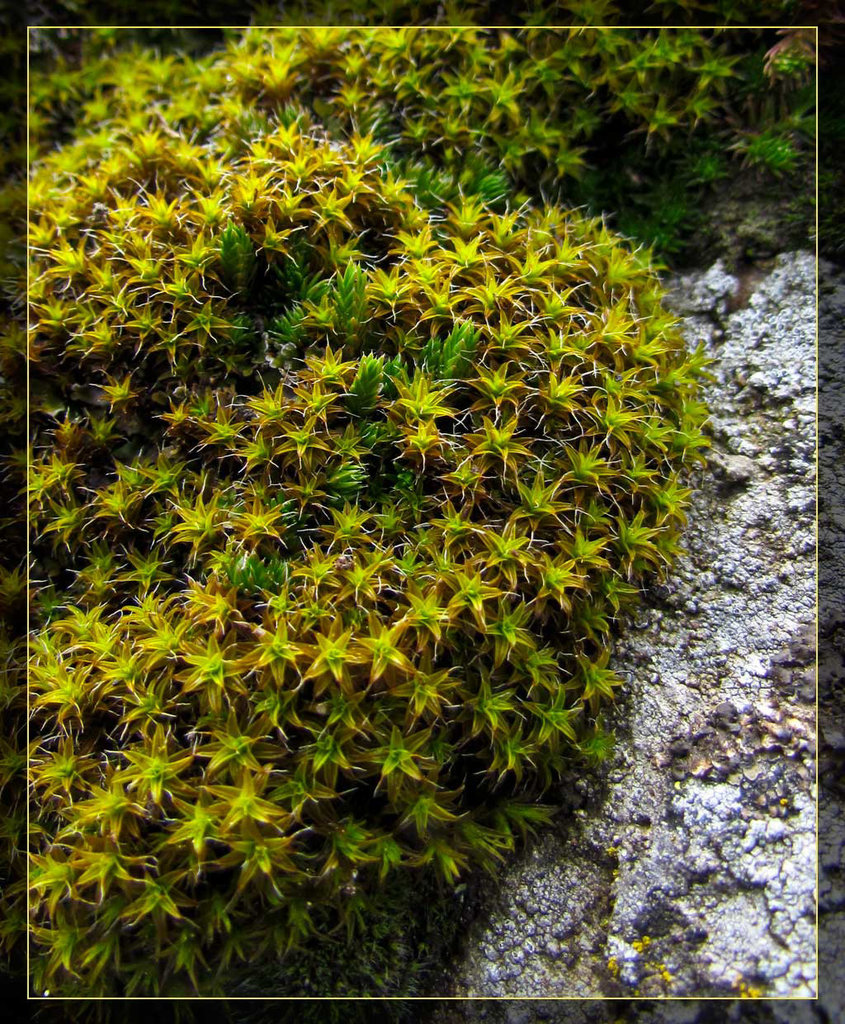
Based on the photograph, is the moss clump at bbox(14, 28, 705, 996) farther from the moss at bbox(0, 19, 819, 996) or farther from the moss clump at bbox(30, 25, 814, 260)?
the moss clump at bbox(30, 25, 814, 260)

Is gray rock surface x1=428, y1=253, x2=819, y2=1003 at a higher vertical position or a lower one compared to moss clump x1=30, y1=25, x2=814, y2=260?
lower

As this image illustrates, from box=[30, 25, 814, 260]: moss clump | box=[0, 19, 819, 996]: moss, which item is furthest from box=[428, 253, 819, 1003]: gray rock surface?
box=[30, 25, 814, 260]: moss clump

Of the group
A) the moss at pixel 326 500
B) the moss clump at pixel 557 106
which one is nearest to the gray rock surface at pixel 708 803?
the moss at pixel 326 500

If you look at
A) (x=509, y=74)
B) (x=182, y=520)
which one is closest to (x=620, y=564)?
(x=182, y=520)

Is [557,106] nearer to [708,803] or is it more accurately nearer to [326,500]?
[326,500]

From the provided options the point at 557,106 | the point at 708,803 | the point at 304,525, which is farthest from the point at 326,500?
the point at 557,106

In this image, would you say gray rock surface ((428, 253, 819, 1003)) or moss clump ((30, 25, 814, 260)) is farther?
moss clump ((30, 25, 814, 260))
